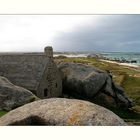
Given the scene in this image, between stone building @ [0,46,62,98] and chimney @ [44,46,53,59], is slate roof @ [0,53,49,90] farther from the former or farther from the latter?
chimney @ [44,46,53,59]

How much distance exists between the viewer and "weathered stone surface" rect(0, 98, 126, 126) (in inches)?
475

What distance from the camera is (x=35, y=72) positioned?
29.9 metres

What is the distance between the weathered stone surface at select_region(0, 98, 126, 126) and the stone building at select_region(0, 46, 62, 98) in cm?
1572

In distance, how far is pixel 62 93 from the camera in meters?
33.0

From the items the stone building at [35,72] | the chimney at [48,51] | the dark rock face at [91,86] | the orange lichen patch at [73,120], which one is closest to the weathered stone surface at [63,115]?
the orange lichen patch at [73,120]

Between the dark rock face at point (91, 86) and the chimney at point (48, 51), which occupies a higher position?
the chimney at point (48, 51)

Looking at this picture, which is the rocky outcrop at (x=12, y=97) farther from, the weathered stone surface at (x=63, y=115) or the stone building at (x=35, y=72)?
the weathered stone surface at (x=63, y=115)

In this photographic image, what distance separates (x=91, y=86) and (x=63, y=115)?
20.6 metres

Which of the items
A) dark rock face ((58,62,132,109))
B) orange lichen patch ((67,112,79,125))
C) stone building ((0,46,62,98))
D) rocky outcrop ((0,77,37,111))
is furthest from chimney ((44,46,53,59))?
orange lichen patch ((67,112,79,125))

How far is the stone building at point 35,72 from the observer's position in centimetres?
2921

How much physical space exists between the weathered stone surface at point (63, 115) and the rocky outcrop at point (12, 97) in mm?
7941

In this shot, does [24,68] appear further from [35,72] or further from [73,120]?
[73,120]

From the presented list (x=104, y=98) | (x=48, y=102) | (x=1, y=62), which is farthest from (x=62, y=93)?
(x=48, y=102)
